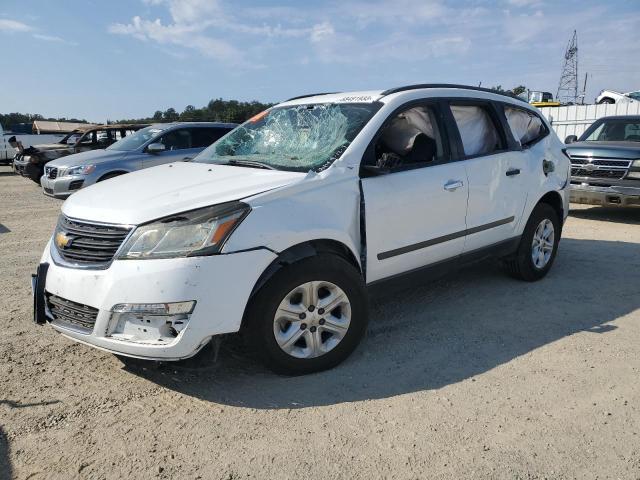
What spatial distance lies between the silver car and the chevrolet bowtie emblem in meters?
6.11

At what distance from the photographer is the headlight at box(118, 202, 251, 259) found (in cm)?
286

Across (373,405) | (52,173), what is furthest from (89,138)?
(373,405)

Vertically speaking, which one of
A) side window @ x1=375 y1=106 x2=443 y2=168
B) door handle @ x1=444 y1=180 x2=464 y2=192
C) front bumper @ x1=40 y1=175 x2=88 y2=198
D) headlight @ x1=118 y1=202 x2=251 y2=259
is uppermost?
side window @ x1=375 y1=106 x2=443 y2=168

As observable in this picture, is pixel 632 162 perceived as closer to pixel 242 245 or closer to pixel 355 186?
pixel 355 186

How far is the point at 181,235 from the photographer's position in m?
2.89

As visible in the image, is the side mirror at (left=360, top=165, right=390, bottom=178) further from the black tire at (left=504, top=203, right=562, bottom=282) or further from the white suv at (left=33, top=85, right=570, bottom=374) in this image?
the black tire at (left=504, top=203, right=562, bottom=282)

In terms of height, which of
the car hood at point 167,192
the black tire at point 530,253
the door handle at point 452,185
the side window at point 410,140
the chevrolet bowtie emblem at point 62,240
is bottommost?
the black tire at point 530,253

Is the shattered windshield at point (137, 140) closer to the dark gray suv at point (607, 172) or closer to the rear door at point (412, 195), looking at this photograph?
the rear door at point (412, 195)

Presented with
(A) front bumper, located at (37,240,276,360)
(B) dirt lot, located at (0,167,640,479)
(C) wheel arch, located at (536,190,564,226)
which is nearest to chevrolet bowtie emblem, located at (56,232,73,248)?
(A) front bumper, located at (37,240,276,360)

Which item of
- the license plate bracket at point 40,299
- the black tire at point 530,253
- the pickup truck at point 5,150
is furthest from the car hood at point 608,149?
the pickup truck at point 5,150

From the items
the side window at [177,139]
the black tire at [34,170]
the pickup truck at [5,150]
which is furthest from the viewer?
the pickup truck at [5,150]

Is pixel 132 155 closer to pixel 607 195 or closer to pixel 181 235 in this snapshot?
pixel 181 235

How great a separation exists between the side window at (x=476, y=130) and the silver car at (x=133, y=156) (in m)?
6.16

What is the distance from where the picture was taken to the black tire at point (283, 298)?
→ 303 centimetres
